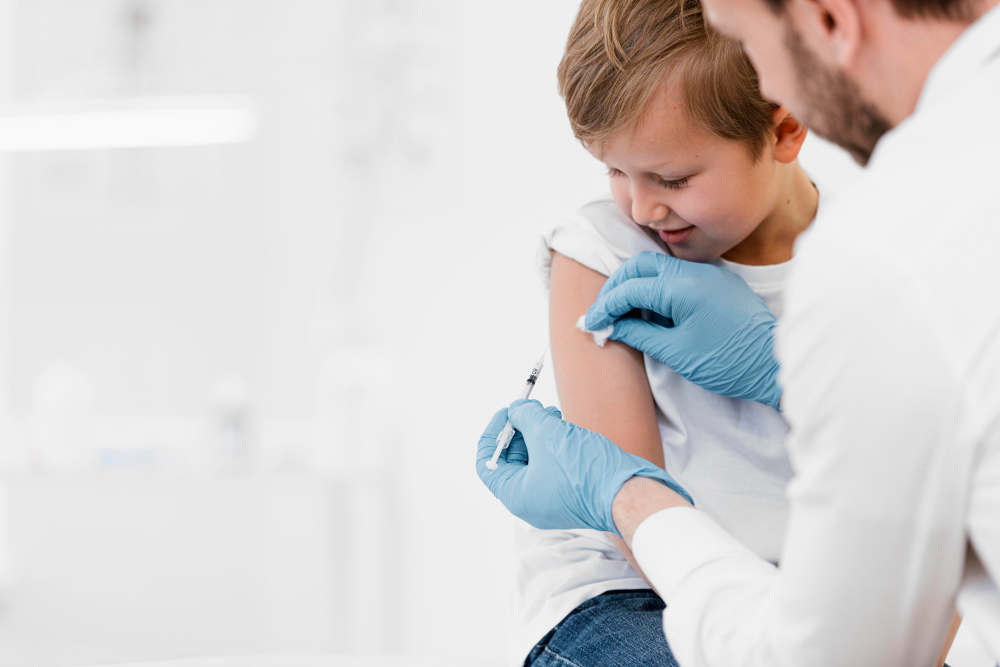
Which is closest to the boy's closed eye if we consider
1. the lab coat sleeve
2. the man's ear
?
the man's ear

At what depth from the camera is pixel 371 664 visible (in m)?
1.31

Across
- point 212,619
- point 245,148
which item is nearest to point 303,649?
point 212,619

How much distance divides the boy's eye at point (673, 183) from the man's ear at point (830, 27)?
17.5 inches

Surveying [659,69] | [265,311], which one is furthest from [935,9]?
[265,311]

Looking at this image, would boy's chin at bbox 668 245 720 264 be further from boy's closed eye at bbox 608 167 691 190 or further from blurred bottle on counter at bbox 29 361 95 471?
blurred bottle on counter at bbox 29 361 95 471

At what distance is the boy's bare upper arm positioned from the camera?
106 cm

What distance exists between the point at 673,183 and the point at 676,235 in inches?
3.6

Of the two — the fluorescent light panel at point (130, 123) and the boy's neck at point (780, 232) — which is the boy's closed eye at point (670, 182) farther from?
the fluorescent light panel at point (130, 123)

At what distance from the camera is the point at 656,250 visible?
1.19 m

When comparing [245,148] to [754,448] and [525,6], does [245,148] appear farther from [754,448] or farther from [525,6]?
[754,448]

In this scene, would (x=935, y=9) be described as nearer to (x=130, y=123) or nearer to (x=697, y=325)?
(x=697, y=325)

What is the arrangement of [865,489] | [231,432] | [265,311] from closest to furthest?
1. [865,489]
2. [231,432]
3. [265,311]

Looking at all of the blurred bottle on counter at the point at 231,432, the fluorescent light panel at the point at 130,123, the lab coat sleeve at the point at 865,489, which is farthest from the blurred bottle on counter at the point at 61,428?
the lab coat sleeve at the point at 865,489

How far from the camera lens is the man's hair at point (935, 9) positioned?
55 cm
